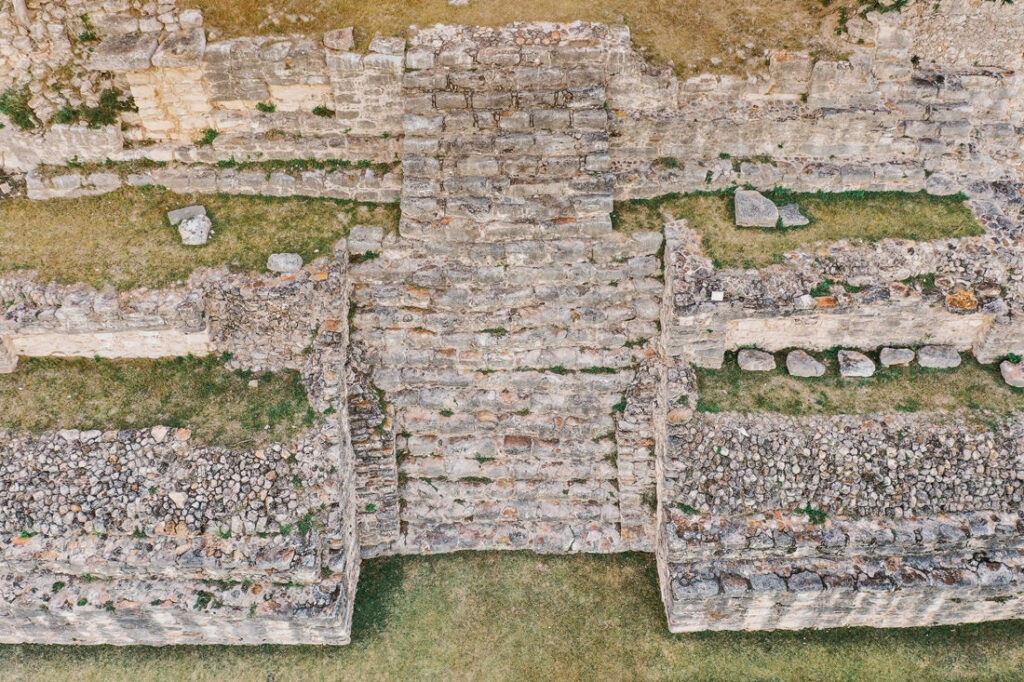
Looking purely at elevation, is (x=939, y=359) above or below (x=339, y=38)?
below

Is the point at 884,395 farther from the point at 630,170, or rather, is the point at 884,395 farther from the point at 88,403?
the point at 88,403

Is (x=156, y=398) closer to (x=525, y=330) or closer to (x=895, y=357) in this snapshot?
(x=525, y=330)

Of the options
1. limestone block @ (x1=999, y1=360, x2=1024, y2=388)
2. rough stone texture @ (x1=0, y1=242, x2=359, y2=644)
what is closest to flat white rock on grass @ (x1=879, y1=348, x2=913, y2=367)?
limestone block @ (x1=999, y1=360, x2=1024, y2=388)

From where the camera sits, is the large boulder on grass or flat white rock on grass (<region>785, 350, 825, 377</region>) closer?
flat white rock on grass (<region>785, 350, 825, 377</region>)

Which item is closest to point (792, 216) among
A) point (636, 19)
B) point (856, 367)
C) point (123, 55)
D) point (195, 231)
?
point (856, 367)

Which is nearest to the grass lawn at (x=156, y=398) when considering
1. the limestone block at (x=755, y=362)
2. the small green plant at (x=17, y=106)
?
the small green plant at (x=17, y=106)

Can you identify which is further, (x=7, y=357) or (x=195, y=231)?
(x=195, y=231)

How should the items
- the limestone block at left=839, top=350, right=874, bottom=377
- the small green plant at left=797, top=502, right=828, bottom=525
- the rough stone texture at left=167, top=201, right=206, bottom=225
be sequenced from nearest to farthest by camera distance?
the small green plant at left=797, top=502, right=828, bottom=525 → the limestone block at left=839, top=350, right=874, bottom=377 → the rough stone texture at left=167, top=201, right=206, bottom=225

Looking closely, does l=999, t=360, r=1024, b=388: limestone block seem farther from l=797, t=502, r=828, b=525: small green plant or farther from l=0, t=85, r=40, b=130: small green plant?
l=0, t=85, r=40, b=130: small green plant
